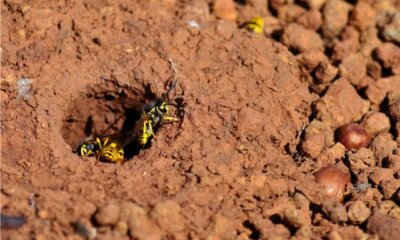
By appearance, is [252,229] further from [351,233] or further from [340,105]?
[340,105]

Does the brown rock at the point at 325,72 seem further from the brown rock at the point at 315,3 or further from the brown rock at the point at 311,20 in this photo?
the brown rock at the point at 315,3

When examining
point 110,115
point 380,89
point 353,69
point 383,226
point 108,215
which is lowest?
point 110,115

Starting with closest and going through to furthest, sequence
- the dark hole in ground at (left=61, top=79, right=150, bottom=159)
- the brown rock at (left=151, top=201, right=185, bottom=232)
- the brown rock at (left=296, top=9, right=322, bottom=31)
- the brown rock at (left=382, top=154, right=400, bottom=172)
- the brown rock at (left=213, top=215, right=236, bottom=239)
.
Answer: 1. the brown rock at (left=151, top=201, right=185, bottom=232)
2. the brown rock at (left=213, top=215, right=236, bottom=239)
3. the brown rock at (left=382, top=154, right=400, bottom=172)
4. the dark hole in ground at (left=61, top=79, right=150, bottom=159)
5. the brown rock at (left=296, top=9, right=322, bottom=31)

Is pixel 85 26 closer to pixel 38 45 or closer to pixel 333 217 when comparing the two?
pixel 38 45

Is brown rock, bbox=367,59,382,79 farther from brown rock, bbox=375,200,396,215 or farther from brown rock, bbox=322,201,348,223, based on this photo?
brown rock, bbox=322,201,348,223

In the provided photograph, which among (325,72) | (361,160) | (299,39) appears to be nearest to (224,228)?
(361,160)

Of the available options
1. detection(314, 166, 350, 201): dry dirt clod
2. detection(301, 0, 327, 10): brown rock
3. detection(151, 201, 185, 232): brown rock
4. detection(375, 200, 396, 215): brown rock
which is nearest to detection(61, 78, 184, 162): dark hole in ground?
detection(151, 201, 185, 232): brown rock
